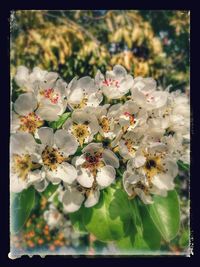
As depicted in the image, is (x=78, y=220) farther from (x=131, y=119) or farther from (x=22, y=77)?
(x=22, y=77)

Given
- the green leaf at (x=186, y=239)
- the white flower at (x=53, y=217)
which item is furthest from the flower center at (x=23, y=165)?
the white flower at (x=53, y=217)

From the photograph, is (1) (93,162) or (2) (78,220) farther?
(2) (78,220)

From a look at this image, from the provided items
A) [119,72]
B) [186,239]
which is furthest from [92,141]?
[186,239]

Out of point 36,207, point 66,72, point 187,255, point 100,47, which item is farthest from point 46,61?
point 187,255

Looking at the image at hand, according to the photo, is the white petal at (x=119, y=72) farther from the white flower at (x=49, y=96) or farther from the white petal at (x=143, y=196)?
the white petal at (x=143, y=196)

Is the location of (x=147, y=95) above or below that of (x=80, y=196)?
above

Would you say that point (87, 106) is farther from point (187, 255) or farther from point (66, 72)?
point (66, 72)
